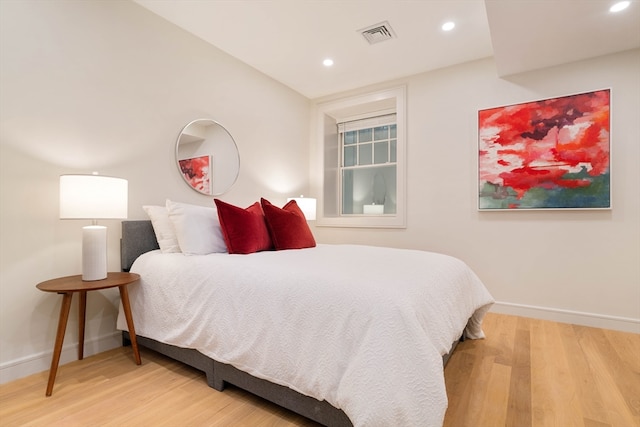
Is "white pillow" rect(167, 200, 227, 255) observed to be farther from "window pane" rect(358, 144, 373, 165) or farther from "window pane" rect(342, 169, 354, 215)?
"window pane" rect(358, 144, 373, 165)

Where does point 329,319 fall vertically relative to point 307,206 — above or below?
below

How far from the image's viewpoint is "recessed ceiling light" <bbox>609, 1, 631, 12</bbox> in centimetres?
205

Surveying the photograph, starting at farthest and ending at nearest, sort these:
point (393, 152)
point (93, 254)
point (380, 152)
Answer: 1. point (380, 152)
2. point (393, 152)
3. point (93, 254)

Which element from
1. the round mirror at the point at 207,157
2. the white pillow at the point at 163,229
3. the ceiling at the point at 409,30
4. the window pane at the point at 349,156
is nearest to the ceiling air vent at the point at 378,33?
the ceiling at the point at 409,30

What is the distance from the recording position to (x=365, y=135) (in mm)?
4398

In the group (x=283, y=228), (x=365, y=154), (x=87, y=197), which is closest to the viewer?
(x=87, y=197)

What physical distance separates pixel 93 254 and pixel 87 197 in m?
0.35

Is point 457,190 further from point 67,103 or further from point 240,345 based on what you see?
point 67,103

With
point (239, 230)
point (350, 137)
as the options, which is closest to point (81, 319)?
point (239, 230)

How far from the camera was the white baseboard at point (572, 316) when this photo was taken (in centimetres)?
260

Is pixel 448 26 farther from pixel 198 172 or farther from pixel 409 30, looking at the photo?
pixel 198 172

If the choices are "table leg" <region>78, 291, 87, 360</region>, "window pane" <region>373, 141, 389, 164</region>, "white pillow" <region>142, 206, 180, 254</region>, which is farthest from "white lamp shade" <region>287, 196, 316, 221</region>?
"table leg" <region>78, 291, 87, 360</region>

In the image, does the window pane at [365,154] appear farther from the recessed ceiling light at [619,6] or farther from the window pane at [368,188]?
the recessed ceiling light at [619,6]

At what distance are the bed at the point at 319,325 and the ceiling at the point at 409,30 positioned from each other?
187cm
